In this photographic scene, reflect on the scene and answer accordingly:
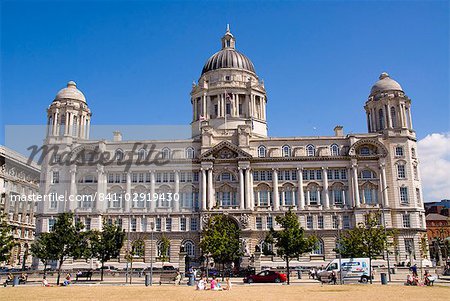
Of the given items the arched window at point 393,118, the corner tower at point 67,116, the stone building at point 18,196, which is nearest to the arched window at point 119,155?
the corner tower at point 67,116

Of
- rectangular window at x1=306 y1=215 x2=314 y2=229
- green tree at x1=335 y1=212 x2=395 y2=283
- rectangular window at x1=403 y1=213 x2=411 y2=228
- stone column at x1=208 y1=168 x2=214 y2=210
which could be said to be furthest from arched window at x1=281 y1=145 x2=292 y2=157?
green tree at x1=335 y1=212 x2=395 y2=283

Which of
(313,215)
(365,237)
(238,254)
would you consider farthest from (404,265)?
(238,254)

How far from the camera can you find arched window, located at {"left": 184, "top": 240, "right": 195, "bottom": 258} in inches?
3093

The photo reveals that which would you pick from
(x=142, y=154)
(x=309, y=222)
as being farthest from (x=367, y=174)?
(x=142, y=154)

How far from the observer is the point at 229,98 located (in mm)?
93562

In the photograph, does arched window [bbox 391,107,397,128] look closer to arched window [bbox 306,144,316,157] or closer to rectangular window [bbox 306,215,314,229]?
arched window [bbox 306,144,316,157]

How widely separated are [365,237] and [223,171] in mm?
32624

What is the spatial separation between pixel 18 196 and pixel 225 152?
47.5 meters

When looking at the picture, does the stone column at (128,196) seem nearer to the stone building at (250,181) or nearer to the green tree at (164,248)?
the stone building at (250,181)

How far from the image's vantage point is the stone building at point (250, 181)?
78312mm

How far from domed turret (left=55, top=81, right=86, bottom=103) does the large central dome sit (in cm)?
2828

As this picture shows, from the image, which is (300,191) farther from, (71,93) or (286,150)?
(71,93)

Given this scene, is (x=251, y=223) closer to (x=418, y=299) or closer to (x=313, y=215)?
(x=313, y=215)

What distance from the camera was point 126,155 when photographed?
84.7m
